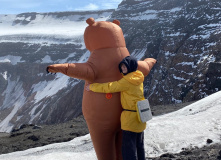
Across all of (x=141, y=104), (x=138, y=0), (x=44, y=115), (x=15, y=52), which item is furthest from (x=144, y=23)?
(x=141, y=104)

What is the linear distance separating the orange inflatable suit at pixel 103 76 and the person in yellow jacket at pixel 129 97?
19 cm

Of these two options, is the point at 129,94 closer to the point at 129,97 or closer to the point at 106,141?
the point at 129,97

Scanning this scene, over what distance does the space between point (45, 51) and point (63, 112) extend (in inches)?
1593

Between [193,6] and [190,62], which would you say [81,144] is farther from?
[193,6]

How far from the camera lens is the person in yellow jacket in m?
4.08

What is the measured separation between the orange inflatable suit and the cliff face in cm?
1651

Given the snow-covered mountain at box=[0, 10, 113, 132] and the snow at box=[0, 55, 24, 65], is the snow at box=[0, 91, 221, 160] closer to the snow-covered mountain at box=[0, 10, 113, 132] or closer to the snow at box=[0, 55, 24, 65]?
the snow-covered mountain at box=[0, 10, 113, 132]

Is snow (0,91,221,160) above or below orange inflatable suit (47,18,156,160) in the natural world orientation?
below

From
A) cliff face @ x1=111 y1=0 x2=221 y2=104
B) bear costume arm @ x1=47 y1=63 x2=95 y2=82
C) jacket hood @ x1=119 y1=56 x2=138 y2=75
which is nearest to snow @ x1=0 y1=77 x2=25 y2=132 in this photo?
cliff face @ x1=111 y1=0 x2=221 y2=104

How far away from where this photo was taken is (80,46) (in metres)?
79.9

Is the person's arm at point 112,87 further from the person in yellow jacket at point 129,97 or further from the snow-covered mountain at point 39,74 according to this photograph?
the snow-covered mountain at point 39,74

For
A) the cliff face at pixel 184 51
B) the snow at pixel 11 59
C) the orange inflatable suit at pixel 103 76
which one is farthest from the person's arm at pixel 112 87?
the snow at pixel 11 59

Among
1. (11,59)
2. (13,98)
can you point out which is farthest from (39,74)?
(11,59)

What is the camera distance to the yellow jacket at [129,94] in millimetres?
4078
